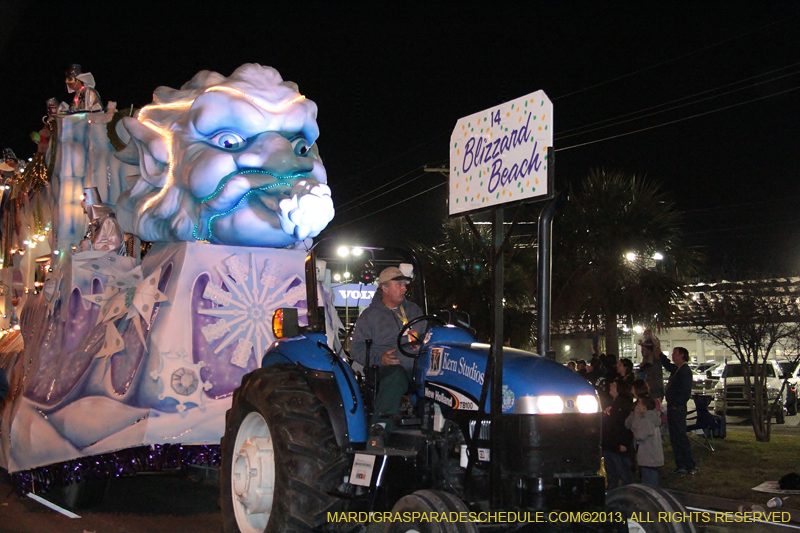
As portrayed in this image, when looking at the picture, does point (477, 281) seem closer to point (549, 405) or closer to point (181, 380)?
point (181, 380)

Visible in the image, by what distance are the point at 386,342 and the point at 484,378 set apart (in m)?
1.36

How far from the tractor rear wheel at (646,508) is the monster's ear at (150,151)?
540 centimetres

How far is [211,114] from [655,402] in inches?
226

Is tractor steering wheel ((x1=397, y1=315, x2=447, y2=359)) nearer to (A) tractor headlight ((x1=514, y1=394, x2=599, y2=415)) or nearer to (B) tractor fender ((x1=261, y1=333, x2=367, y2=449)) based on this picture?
(B) tractor fender ((x1=261, y1=333, x2=367, y2=449))

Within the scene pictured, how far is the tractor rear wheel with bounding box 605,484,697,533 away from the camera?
13.6ft

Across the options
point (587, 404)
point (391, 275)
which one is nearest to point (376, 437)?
point (391, 275)

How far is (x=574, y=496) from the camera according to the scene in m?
4.14

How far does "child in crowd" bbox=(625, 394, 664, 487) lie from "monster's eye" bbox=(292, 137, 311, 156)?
4.60 meters

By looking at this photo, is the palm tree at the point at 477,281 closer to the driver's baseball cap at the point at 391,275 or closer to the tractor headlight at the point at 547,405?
the driver's baseball cap at the point at 391,275

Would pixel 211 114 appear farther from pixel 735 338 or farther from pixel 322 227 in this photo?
pixel 735 338

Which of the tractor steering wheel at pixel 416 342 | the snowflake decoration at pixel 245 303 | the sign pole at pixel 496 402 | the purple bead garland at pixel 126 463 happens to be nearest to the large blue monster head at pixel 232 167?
the snowflake decoration at pixel 245 303

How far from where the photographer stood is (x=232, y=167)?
7336 mm

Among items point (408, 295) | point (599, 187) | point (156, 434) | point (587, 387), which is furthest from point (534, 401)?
point (599, 187)

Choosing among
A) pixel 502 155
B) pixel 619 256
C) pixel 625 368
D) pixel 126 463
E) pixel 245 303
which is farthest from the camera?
pixel 619 256
